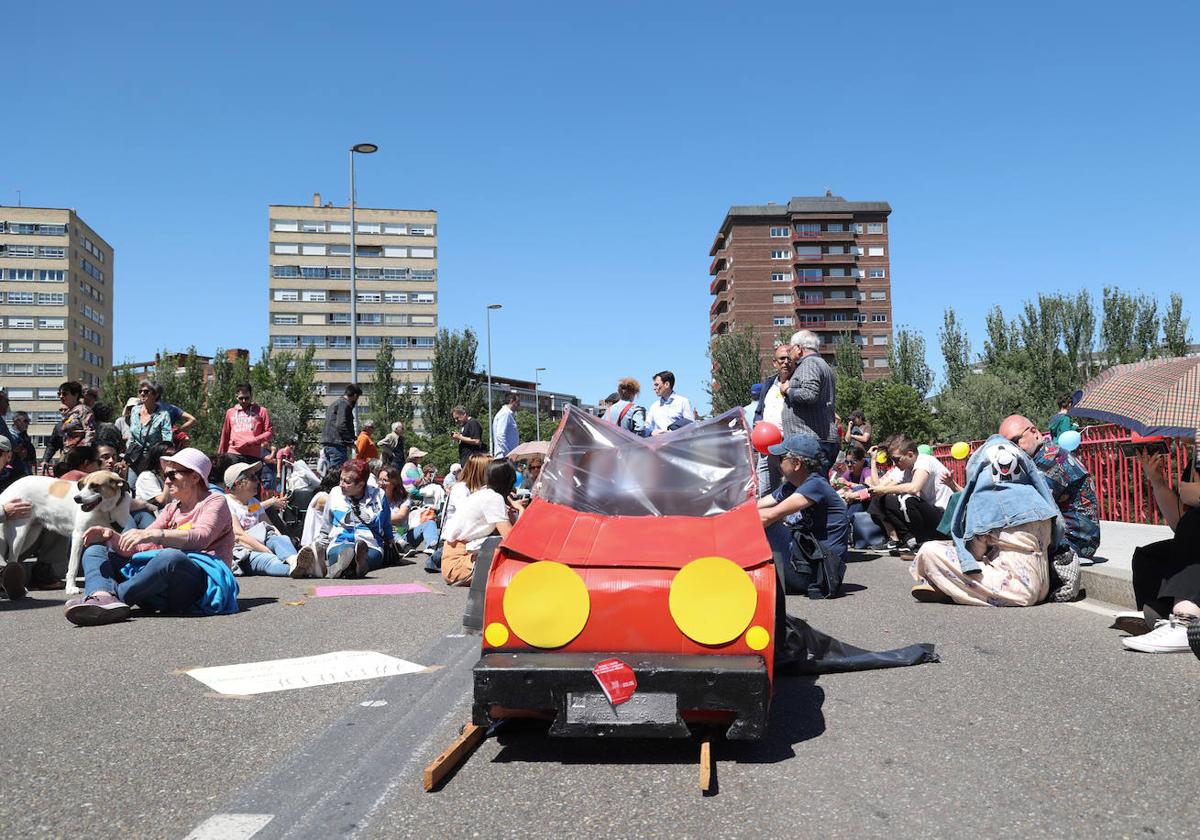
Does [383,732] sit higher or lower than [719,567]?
lower

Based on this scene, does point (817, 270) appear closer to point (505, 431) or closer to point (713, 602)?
point (505, 431)

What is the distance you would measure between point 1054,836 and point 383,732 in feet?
8.24

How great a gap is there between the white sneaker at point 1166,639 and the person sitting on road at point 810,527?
101 inches

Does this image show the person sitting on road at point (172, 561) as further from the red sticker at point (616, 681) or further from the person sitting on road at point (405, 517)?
the red sticker at point (616, 681)

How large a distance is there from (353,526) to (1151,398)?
813cm

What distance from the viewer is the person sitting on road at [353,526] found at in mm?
10711

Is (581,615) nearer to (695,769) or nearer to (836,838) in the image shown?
(695,769)

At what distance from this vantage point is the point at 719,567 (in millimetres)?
3797

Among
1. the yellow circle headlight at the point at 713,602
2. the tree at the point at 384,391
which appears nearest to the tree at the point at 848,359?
the tree at the point at 384,391

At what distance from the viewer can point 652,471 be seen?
4.95 metres

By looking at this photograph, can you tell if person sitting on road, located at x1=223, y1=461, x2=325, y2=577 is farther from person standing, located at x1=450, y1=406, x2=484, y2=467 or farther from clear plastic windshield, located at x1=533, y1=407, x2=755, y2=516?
Answer: clear plastic windshield, located at x1=533, y1=407, x2=755, y2=516

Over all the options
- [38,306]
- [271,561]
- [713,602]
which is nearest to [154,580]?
[271,561]

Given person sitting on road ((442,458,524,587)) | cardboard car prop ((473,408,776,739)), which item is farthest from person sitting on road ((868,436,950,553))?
cardboard car prop ((473,408,776,739))

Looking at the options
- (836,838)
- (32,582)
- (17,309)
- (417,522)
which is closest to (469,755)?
(836,838)
